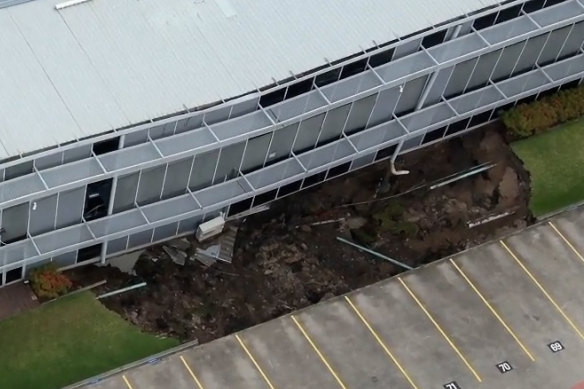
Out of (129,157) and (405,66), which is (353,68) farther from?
(129,157)

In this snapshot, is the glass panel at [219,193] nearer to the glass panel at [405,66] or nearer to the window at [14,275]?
the glass panel at [405,66]

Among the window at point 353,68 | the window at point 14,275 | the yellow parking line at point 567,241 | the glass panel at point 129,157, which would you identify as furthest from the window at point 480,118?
the window at point 14,275

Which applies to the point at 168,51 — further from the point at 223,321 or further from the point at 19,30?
the point at 223,321

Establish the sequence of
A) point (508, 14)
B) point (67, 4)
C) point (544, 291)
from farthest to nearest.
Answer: point (508, 14), point (544, 291), point (67, 4)

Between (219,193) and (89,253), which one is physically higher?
(219,193)

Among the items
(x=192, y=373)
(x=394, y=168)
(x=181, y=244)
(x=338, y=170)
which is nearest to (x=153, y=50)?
(x=181, y=244)

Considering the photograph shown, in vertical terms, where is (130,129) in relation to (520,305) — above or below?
above

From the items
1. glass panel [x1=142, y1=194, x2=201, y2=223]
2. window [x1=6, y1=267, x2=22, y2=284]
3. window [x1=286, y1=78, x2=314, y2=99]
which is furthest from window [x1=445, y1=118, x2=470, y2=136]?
window [x1=6, y1=267, x2=22, y2=284]

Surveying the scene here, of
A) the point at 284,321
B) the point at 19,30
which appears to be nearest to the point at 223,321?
the point at 284,321
